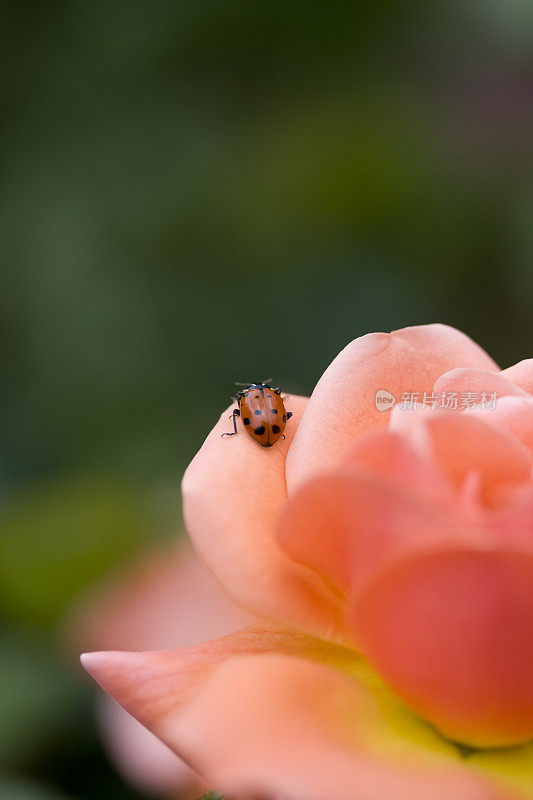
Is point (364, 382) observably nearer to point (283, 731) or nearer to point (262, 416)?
point (262, 416)

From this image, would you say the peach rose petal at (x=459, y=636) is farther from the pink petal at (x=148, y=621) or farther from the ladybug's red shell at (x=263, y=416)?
the pink petal at (x=148, y=621)

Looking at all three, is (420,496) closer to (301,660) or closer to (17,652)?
(301,660)

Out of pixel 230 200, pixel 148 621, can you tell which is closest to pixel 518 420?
pixel 148 621

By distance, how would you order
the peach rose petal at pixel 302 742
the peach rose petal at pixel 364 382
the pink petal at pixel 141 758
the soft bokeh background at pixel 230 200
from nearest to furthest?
the peach rose petal at pixel 302 742 < the peach rose petal at pixel 364 382 < the pink petal at pixel 141 758 < the soft bokeh background at pixel 230 200

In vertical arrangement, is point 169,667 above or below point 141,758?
above

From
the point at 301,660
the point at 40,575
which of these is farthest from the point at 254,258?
the point at 301,660

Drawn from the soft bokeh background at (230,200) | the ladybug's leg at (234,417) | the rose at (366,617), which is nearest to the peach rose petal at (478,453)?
the rose at (366,617)

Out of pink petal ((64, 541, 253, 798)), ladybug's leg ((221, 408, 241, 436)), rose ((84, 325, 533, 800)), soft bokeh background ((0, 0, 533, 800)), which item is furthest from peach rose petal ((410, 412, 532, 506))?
soft bokeh background ((0, 0, 533, 800))
